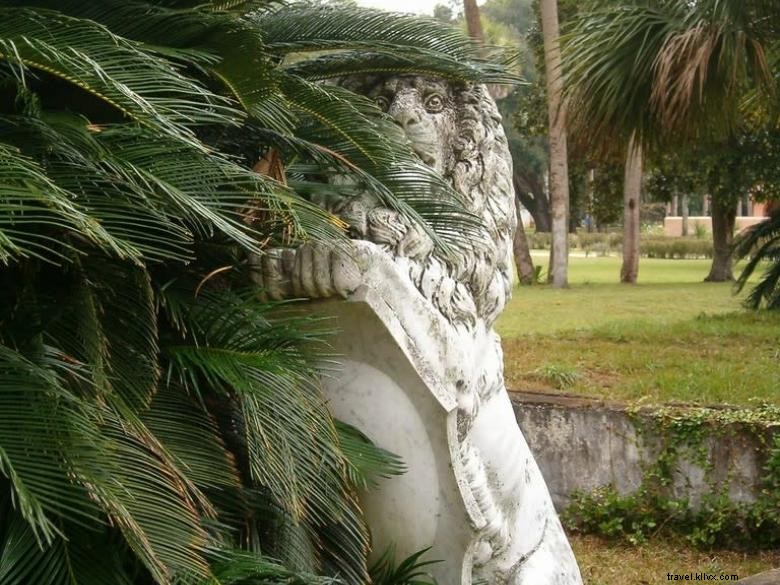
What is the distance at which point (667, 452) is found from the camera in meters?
5.69

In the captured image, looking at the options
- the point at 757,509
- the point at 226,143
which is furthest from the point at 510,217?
the point at 757,509

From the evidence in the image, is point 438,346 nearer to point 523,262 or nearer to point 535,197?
point 523,262

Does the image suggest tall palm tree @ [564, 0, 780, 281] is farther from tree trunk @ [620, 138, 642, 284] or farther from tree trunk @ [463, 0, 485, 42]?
tree trunk @ [620, 138, 642, 284]

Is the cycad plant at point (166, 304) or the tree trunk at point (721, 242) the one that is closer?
the cycad plant at point (166, 304)

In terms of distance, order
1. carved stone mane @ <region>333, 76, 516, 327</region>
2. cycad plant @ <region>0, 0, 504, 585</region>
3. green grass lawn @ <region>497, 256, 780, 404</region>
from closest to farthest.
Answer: cycad plant @ <region>0, 0, 504, 585</region> < carved stone mane @ <region>333, 76, 516, 327</region> < green grass lawn @ <region>497, 256, 780, 404</region>

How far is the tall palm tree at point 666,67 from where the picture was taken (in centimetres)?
747

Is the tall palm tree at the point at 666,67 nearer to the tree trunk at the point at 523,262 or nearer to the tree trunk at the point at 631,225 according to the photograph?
the tree trunk at the point at 523,262

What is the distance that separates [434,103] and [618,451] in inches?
143

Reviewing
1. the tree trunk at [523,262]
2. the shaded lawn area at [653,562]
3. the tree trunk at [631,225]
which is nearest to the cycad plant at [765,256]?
the shaded lawn area at [653,562]

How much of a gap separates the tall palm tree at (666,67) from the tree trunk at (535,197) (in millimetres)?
32986

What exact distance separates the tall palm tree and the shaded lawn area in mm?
3156

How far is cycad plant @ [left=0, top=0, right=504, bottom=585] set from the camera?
166cm

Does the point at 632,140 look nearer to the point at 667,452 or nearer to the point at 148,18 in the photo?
the point at 667,452

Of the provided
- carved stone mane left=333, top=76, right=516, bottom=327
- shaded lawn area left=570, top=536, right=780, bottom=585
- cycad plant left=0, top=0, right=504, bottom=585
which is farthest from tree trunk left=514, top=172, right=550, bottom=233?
cycad plant left=0, top=0, right=504, bottom=585
